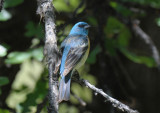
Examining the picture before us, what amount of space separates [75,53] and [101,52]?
86 centimetres

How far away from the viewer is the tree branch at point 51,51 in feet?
6.86

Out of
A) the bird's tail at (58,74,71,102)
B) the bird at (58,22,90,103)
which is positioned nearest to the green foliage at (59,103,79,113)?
the bird at (58,22,90,103)

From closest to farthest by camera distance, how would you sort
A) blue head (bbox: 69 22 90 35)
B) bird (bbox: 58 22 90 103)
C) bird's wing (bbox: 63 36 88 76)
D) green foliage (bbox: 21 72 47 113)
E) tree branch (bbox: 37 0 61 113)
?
1. tree branch (bbox: 37 0 61 113)
2. bird (bbox: 58 22 90 103)
3. bird's wing (bbox: 63 36 88 76)
4. green foliage (bbox: 21 72 47 113)
5. blue head (bbox: 69 22 90 35)

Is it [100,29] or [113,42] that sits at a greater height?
[100,29]

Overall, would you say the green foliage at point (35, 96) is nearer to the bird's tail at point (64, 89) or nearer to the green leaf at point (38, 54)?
the green leaf at point (38, 54)

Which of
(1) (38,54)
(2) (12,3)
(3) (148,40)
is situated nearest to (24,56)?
(1) (38,54)

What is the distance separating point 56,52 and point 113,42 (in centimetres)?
202

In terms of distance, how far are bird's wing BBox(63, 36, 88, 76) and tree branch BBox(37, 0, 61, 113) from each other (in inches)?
33.3

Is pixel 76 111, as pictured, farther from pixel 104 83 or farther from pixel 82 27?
pixel 82 27

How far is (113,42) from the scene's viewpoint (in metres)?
4.21

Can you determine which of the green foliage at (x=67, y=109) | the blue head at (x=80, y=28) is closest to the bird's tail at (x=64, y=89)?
the blue head at (x=80, y=28)

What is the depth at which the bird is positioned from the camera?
3.07m

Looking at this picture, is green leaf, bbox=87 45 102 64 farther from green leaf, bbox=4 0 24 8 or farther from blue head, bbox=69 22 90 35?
green leaf, bbox=4 0 24 8

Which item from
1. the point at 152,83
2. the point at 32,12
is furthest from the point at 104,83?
the point at 32,12
